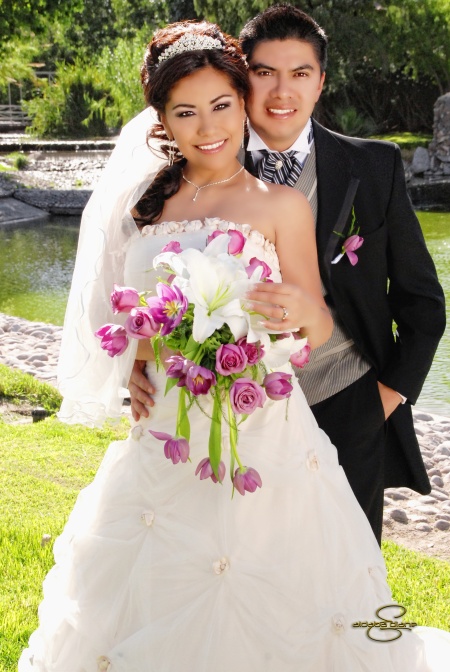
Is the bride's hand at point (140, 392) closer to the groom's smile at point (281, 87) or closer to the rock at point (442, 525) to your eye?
the groom's smile at point (281, 87)

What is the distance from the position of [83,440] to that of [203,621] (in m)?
3.41

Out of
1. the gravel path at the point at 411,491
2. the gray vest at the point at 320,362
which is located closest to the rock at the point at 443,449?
the gravel path at the point at 411,491

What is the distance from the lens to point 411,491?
5.36 metres

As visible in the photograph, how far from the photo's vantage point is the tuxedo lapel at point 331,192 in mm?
3080

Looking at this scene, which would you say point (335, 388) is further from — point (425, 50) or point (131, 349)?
point (425, 50)

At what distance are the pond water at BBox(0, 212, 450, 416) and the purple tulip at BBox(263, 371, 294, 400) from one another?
17.9 feet

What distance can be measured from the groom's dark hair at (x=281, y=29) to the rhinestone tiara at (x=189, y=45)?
0.34m

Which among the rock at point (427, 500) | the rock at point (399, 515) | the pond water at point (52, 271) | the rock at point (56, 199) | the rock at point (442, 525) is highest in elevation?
the rock at point (442, 525)

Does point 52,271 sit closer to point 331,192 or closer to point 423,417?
point 423,417

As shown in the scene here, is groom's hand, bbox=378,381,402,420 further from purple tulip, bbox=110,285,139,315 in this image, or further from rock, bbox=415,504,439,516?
rock, bbox=415,504,439,516

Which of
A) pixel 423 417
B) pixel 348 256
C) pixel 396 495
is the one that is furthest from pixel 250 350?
pixel 423 417

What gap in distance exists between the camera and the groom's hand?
336cm

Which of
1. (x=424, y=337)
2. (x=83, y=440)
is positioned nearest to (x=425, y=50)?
(x=83, y=440)

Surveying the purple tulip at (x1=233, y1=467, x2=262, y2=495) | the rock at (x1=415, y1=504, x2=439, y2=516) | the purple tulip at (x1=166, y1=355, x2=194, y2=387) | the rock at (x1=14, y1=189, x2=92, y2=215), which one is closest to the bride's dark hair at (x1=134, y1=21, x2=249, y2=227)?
the purple tulip at (x1=166, y1=355, x2=194, y2=387)
